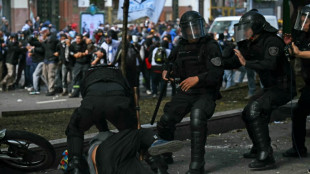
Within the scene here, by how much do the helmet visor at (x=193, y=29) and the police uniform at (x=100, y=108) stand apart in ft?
3.66

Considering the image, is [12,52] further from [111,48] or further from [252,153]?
[252,153]

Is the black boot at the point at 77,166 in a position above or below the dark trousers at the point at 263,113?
below

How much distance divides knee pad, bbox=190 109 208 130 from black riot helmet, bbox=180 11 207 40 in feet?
2.51

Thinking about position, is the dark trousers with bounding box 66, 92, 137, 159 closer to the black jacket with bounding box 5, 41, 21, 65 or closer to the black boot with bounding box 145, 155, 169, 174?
the black boot with bounding box 145, 155, 169, 174

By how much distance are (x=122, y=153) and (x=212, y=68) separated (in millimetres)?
1839

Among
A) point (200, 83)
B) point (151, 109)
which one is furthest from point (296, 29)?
point (151, 109)

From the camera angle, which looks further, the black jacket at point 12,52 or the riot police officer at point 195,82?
the black jacket at point 12,52

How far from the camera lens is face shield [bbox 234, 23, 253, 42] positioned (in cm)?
691

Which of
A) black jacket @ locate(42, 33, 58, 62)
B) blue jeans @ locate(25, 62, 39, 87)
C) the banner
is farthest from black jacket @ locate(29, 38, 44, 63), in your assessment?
the banner

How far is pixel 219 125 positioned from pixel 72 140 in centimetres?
417

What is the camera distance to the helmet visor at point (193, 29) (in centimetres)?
664

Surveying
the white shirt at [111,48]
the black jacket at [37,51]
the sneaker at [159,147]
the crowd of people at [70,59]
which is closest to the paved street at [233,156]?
the sneaker at [159,147]

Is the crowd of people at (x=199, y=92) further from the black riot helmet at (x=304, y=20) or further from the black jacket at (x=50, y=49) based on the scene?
the black jacket at (x=50, y=49)

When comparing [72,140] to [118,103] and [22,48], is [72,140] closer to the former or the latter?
[118,103]
